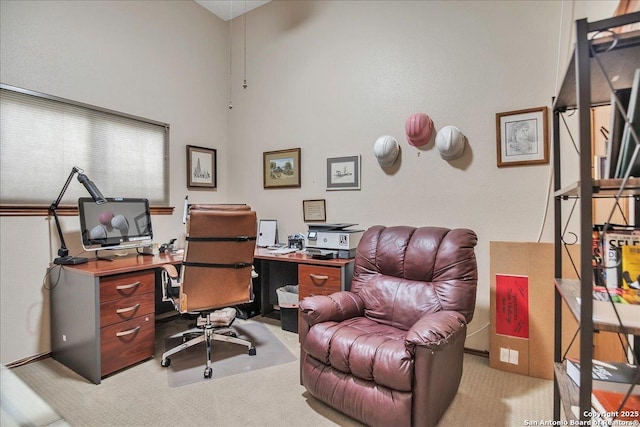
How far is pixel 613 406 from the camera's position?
1.05 meters

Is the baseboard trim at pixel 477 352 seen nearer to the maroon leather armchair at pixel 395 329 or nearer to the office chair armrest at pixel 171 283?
the maroon leather armchair at pixel 395 329

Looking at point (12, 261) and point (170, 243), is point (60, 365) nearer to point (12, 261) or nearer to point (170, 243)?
point (12, 261)

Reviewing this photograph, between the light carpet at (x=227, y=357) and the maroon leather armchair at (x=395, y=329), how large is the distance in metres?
0.62

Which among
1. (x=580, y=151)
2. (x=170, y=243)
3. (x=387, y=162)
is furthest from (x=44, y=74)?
(x=580, y=151)

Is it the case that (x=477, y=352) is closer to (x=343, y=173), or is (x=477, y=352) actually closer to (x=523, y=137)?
(x=523, y=137)

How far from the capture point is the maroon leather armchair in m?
1.54

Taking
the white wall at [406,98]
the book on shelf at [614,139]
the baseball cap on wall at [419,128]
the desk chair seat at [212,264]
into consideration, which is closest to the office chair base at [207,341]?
the desk chair seat at [212,264]

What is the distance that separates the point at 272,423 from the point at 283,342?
41.7 inches

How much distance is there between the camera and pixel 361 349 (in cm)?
166

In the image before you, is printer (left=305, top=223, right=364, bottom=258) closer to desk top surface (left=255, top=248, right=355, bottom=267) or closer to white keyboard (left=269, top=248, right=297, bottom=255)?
desk top surface (left=255, top=248, right=355, bottom=267)

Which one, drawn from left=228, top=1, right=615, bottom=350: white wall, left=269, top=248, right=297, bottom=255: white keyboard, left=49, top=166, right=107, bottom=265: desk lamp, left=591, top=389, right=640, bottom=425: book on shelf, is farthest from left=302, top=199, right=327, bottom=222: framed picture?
left=591, top=389, right=640, bottom=425: book on shelf

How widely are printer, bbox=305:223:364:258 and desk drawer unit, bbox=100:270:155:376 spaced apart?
131 centimetres

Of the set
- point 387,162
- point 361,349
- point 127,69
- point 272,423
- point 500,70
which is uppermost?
point 127,69

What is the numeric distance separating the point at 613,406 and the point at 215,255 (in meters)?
2.10
